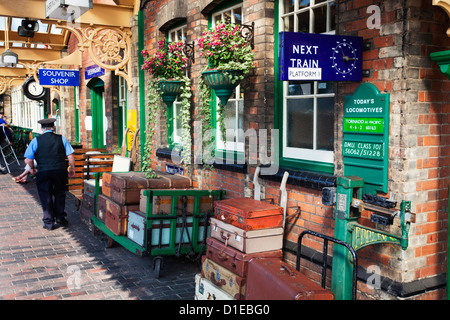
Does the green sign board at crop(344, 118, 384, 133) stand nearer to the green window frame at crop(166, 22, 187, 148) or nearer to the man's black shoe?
the green window frame at crop(166, 22, 187, 148)

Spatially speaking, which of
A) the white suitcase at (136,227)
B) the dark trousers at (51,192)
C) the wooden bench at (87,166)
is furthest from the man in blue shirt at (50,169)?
the white suitcase at (136,227)

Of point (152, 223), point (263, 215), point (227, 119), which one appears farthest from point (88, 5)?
point (263, 215)

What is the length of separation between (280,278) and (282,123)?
7.27 feet

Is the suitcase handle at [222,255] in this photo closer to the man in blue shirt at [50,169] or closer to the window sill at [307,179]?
the window sill at [307,179]

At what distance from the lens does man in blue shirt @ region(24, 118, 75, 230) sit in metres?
8.21

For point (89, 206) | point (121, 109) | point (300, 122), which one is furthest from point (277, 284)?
point (121, 109)

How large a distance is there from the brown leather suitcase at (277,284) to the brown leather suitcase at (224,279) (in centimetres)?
17

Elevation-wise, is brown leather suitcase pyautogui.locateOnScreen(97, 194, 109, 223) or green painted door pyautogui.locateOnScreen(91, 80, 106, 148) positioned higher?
green painted door pyautogui.locateOnScreen(91, 80, 106, 148)

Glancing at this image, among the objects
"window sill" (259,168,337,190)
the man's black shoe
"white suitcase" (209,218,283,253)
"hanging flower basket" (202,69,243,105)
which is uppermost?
"hanging flower basket" (202,69,243,105)

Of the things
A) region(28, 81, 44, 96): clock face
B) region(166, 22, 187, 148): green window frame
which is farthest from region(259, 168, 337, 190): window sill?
region(28, 81, 44, 96): clock face

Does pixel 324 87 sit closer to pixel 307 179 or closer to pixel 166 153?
pixel 307 179

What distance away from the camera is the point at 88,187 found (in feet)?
26.2

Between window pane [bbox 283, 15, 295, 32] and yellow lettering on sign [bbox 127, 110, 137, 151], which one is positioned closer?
window pane [bbox 283, 15, 295, 32]

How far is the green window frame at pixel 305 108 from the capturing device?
193 inches
